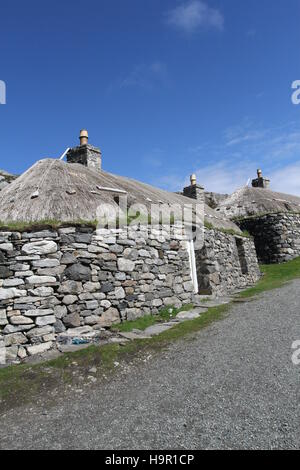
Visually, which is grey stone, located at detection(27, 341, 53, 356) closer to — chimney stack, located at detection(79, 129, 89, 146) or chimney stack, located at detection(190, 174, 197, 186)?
chimney stack, located at detection(79, 129, 89, 146)

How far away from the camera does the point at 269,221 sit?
2277 cm

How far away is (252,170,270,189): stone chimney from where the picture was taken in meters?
29.4

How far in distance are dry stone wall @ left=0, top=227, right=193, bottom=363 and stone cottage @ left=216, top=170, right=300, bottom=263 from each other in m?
14.4

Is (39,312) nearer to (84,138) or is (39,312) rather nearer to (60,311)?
(60,311)

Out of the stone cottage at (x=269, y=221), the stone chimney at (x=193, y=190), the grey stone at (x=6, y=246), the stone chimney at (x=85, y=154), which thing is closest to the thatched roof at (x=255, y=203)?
the stone cottage at (x=269, y=221)

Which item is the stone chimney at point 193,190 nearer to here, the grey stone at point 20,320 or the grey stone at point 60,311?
the grey stone at point 60,311

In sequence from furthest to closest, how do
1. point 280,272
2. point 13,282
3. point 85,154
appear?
point 280,272 < point 85,154 < point 13,282

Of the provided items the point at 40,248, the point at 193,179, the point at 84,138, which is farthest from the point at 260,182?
the point at 40,248

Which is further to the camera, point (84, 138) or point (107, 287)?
point (84, 138)

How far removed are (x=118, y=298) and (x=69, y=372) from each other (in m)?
3.18

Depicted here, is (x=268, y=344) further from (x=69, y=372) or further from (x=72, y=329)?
(x=72, y=329)

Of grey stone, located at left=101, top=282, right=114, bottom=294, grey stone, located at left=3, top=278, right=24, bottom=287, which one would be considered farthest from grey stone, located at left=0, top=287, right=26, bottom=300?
grey stone, located at left=101, top=282, right=114, bottom=294

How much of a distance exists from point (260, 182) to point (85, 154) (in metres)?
19.7

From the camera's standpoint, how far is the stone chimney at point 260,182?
96.3 feet
